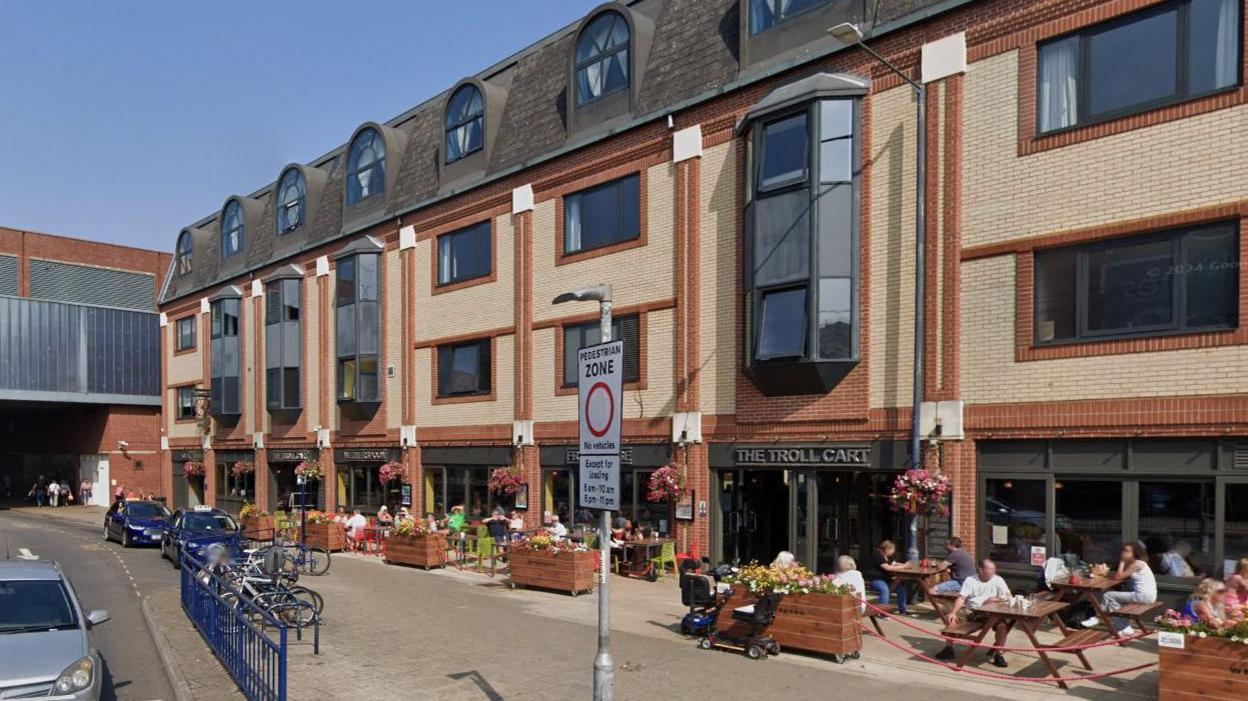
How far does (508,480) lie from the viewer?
2214 cm

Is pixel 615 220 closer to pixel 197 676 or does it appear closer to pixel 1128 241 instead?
pixel 1128 241

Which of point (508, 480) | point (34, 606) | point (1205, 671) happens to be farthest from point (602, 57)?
point (1205, 671)

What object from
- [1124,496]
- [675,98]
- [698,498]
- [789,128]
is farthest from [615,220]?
[1124,496]

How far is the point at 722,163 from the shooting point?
18109 millimetres

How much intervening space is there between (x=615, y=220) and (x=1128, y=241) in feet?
36.3

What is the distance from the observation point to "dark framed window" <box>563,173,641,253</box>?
20141mm

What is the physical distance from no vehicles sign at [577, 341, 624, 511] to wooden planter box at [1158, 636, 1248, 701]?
5.91 metres

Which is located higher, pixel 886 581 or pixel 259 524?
pixel 886 581

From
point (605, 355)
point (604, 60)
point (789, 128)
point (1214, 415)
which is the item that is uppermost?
point (604, 60)

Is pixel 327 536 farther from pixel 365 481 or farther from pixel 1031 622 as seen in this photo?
pixel 1031 622

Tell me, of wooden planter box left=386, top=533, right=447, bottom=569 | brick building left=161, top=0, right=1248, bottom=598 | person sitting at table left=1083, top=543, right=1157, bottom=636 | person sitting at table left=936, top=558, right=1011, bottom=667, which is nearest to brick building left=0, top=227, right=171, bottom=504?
brick building left=161, top=0, right=1248, bottom=598

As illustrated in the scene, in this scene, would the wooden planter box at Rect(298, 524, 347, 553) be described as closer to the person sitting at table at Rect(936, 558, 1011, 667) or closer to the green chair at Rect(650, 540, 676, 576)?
the green chair at Rect(650, 540, 676, 576)

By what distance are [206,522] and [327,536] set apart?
3128 millimetres

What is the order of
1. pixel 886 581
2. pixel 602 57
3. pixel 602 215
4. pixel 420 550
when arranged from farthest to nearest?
1. pixel 602 57
2. pixel 602 215
3. pixel 420 550
4. pixel 886 581
